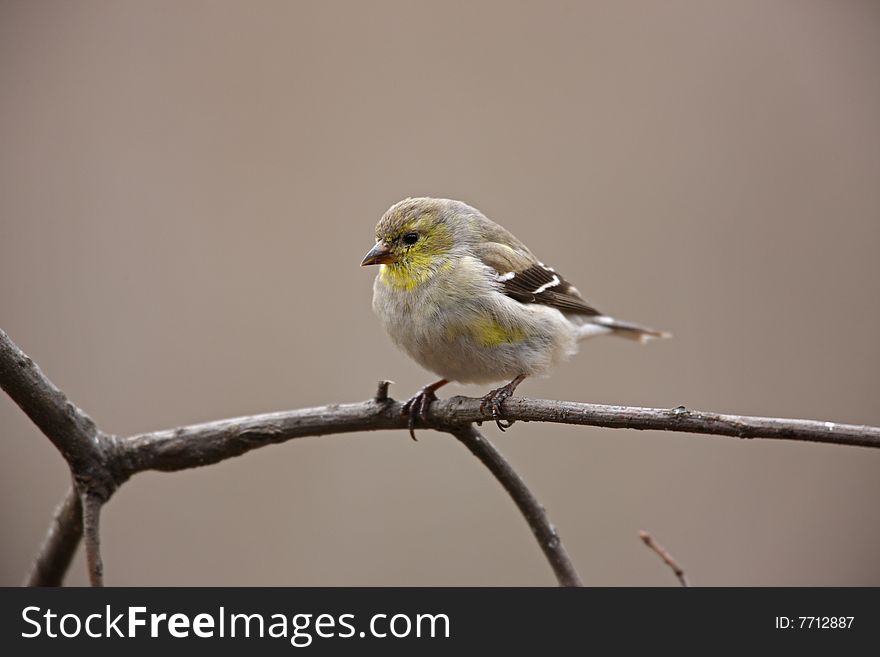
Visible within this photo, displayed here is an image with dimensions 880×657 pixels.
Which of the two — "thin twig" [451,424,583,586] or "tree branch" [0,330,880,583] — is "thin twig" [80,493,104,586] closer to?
"tree branch" [0,330,880,583]

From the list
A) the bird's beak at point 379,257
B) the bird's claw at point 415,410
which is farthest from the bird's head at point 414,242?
the bird's claw at point 415,410

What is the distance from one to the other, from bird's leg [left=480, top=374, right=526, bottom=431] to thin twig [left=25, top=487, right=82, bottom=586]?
1275 mm

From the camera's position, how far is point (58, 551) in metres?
2.48

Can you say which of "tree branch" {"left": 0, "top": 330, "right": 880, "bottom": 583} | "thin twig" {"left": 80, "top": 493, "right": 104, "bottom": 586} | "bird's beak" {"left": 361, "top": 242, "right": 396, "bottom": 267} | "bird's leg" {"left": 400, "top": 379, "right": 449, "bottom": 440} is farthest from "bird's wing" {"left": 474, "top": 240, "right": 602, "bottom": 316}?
"thin twig" {"left": 80, "top": 493, "right": 104, "bottom": 586}

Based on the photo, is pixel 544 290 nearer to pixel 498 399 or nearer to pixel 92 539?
pixel 498 399

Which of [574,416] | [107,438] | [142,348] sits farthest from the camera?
[142,348]

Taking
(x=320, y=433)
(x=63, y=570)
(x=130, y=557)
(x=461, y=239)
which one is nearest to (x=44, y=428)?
(x=63, y=570)

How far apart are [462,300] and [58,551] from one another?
5.16 feet

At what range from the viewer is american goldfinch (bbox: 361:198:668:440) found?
2.97m

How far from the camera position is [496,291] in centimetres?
310

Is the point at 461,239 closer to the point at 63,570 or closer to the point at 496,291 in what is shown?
the point at 496,291

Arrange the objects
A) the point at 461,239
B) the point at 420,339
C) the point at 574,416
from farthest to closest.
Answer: the point at 461,239
the point at 420,339
the point at 574,416

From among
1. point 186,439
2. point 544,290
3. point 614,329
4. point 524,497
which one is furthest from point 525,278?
point 186,439
